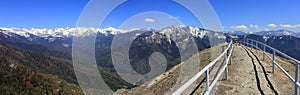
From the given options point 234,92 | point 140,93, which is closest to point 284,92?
point 234,92

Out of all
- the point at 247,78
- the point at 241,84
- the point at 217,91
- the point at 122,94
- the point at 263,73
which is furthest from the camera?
the point at 122,94

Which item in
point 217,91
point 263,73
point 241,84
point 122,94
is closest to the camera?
point 217,91

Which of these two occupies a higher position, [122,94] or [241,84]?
[241,84]

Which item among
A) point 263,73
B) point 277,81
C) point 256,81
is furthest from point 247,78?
point 263,73

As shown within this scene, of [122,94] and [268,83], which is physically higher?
[268,83]

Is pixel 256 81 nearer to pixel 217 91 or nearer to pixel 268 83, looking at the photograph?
pixel 268 83

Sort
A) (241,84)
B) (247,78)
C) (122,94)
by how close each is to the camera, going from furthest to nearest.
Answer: (122,94)
(247,78)
(241,84)

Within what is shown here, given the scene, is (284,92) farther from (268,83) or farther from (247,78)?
(247,78)

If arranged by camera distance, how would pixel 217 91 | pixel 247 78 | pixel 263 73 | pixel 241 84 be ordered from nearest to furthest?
pixel 217 91 < pixel 241 84 < pixel 247 78 < pixel 263 73

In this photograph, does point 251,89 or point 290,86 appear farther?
point 290,86
